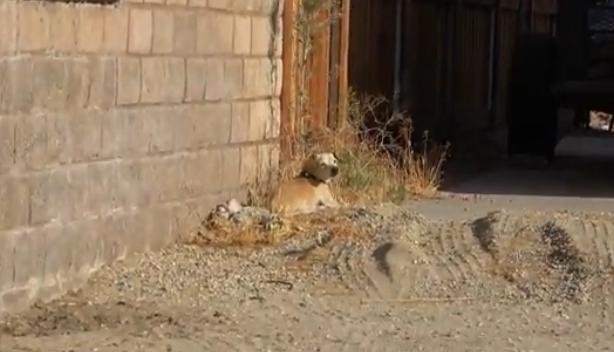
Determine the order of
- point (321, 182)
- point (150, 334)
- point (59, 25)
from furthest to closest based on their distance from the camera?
1. point (321, 182)
2. point (59, 25)
3. point (150, 334)

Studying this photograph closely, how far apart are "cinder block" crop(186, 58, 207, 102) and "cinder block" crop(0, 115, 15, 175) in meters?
2.74

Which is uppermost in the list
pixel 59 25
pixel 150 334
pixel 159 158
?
pixel 59 25

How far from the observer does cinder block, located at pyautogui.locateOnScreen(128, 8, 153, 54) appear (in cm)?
1047

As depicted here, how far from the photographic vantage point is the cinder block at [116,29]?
10070 mm

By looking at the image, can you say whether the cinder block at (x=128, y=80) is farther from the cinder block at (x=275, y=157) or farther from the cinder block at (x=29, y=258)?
the cinder block at (x=275, y=157)

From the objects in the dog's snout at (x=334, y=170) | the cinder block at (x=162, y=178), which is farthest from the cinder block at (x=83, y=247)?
the dog's snout at (x=334, y=170)

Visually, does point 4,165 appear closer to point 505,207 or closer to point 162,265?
point 162,265

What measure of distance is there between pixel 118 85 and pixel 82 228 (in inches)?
39.2

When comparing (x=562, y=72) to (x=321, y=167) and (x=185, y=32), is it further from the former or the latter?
(x=185, y=32)

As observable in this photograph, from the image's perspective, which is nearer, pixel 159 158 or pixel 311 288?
pixel 311 288

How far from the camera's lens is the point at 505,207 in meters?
14.5

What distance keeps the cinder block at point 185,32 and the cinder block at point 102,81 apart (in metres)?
1.12

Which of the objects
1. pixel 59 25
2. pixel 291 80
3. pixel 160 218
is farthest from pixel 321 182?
pixel 59 25

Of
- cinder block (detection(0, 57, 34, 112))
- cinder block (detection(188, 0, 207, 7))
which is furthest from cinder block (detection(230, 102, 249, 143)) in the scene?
cinder block (detection(0, 57, 34, 112))
